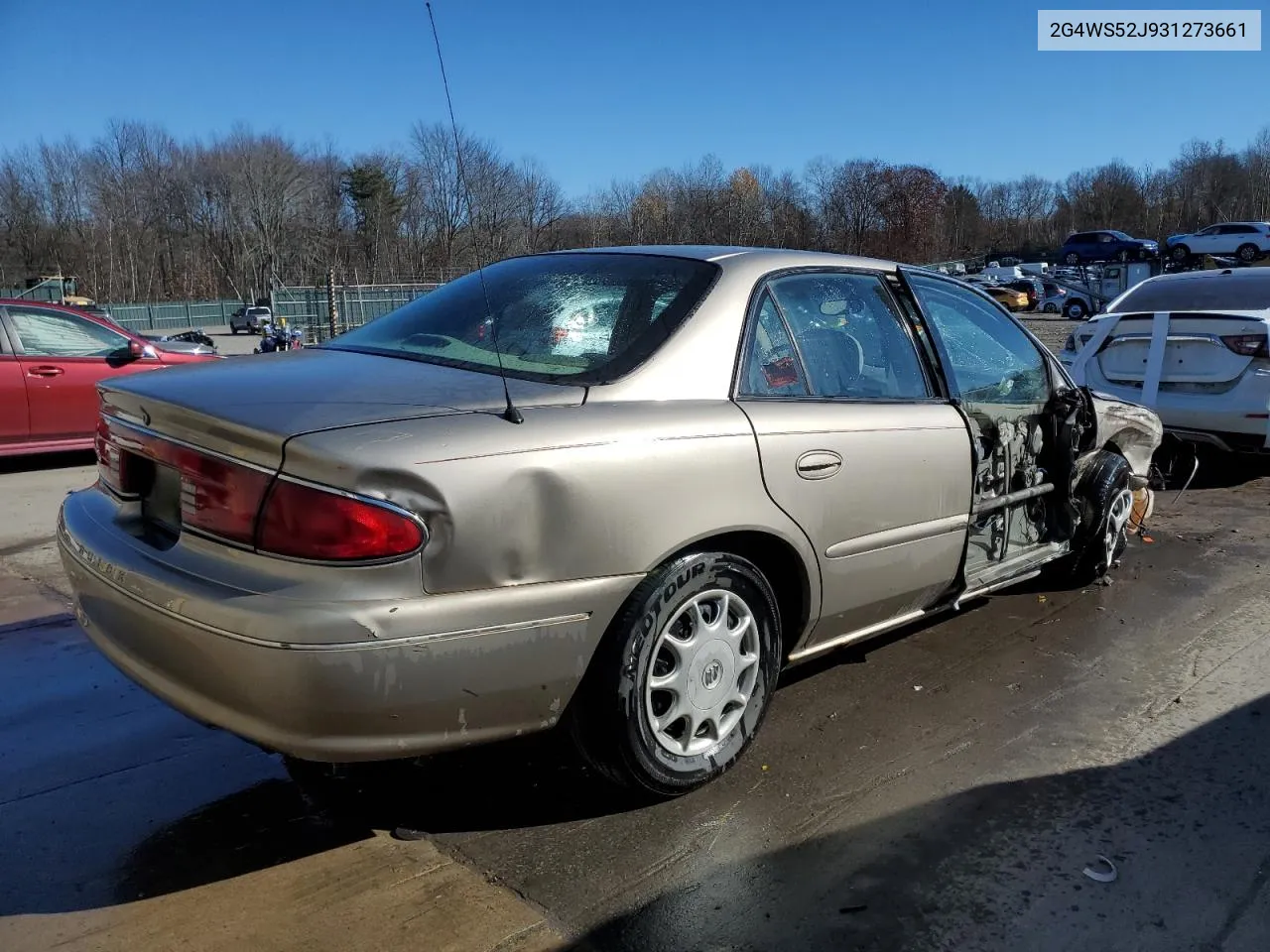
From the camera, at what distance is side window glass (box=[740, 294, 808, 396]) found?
3.02 metres

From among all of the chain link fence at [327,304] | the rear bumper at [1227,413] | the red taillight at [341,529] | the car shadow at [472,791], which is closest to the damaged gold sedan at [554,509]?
the red taillight at [341,529]

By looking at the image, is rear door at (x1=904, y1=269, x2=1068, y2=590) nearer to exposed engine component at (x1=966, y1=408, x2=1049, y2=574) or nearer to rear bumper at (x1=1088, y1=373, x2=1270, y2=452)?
exposed engine component at (x1=966, y1=408, x2=1049, y2=574)

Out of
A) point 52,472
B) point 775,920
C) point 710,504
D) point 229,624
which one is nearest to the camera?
point 229,624

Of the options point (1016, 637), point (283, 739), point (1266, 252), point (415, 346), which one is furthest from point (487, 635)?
point (1266, 252)

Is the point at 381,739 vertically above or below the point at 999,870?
above

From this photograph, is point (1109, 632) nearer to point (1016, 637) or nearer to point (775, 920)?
point (1016, 637)

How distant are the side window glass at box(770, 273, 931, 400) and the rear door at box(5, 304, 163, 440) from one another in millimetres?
6904

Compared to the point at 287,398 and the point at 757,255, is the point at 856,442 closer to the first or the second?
the point at 757,255

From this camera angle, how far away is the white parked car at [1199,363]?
22.9 feet

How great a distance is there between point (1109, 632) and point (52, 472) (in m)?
8.23

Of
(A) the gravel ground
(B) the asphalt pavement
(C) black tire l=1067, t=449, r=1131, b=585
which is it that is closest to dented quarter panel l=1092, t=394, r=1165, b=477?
(C) black tire l=1067, t=449, r=1131, b=585

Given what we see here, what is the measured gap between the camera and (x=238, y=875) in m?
2.52

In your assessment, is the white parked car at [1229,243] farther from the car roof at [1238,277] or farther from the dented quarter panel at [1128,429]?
the dented quarter panel at [1128,429]

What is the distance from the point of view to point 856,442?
3.18 metres
